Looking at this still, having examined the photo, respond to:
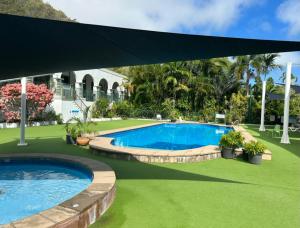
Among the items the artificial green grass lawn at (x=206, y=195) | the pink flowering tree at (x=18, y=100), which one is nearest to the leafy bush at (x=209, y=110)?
the pink flowering tree at (x=18, y=100)

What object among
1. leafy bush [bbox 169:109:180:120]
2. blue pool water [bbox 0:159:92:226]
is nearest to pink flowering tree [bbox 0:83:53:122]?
blue pool water [bbox 0:159:92:226]

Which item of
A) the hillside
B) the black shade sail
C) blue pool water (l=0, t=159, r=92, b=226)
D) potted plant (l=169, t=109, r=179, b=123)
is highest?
the hillside

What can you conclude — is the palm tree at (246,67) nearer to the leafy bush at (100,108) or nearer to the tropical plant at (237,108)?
the tropical plant at (237,108)

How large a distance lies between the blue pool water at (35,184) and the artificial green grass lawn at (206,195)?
0.98 m

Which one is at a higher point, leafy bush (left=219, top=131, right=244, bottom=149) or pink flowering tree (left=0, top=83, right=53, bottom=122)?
pink flowering tree (left=0, top=83, right=53, bottom=122)

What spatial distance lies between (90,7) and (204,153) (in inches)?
2226

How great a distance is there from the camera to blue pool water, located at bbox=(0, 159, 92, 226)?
15.8 feet

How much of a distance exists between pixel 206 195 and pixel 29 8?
4823 cm

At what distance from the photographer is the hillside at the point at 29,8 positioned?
1566 inches

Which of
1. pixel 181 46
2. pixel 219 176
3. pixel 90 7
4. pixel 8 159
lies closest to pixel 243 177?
pixel 219 176

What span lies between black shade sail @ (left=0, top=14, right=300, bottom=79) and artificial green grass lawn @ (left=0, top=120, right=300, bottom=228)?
2.30m

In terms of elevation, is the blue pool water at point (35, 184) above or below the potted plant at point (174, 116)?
below

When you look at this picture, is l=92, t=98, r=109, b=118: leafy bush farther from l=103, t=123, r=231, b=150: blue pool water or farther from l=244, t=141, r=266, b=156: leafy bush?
l=244, t=141, r=266, b=156: leafy bush

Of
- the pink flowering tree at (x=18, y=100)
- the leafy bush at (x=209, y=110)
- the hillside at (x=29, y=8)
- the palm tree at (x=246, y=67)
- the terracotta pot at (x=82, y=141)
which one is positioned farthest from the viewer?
the hillside at (x=29, y=8)
